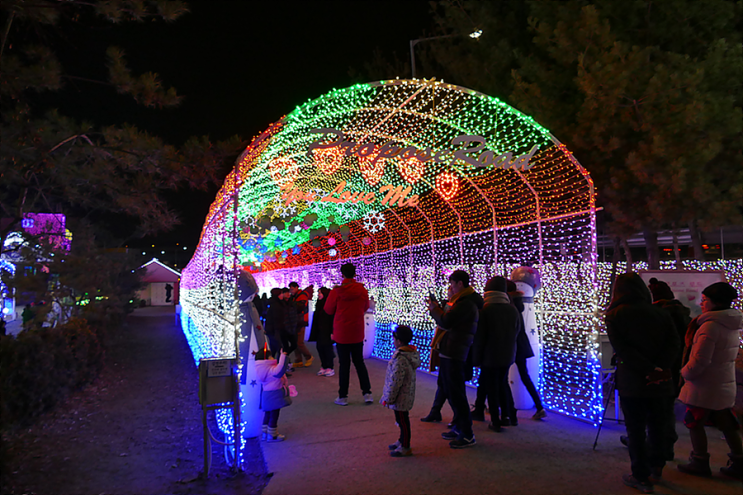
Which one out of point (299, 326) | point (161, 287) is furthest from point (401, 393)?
point (161, 287)

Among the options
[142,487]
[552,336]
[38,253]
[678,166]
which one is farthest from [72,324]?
[678,166]

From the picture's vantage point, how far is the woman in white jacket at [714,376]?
12.7 ft

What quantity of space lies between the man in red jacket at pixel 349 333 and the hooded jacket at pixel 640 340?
321 cm

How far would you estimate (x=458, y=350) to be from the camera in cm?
471

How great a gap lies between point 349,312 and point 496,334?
1.94m

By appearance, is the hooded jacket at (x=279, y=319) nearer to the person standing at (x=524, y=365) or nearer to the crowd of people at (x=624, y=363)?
the crowd of people at (x=624, y=363)

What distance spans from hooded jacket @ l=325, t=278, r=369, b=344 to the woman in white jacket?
3.45 metres

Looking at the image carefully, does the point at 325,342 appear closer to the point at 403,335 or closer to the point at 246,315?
the point at 246,315

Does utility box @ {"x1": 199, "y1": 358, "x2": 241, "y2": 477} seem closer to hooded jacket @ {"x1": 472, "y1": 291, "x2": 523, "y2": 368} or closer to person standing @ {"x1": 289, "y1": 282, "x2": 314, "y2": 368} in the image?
Answer: hooded jacket @ {"x1": 472, "y1": 291, "x2": 523, "y2": 368}

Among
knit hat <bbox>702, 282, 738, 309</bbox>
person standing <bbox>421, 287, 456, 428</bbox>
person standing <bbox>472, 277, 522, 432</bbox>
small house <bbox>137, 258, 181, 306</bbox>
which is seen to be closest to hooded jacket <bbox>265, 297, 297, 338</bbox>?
person standing <bbox>421, 287, 456, 428</bbox>

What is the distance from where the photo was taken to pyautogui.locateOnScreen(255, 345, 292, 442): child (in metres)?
4.75

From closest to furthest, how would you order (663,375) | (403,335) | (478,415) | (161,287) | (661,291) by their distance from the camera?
(663,375) → (403,335) → (661,291) → (478,415) → (161,287)

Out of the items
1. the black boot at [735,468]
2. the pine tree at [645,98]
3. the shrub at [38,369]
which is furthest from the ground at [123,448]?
the pine tree at [645,98]

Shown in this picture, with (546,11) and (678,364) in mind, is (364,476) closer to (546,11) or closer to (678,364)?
(678,364)
